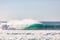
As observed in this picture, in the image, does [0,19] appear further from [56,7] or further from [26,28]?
[56,7]

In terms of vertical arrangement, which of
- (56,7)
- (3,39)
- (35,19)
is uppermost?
(56,7)

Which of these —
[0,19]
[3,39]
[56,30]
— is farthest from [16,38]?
[56,30]

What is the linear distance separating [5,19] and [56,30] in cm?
54

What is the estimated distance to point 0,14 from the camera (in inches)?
43.4

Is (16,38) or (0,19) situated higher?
(0,19)

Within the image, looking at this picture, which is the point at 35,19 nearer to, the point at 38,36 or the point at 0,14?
the point at 38,36

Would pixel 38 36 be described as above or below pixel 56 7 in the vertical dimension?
below

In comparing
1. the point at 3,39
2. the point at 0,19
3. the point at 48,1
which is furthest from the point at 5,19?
Answer: the point at 48,1

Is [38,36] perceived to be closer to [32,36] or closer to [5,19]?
[32,36]

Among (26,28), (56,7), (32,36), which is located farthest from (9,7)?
(56,7)

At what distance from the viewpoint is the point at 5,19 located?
42.7 inches

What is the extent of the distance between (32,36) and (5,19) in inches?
13.1

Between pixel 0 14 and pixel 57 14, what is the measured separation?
608mm

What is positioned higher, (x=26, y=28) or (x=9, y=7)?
(x=9, y=7)
